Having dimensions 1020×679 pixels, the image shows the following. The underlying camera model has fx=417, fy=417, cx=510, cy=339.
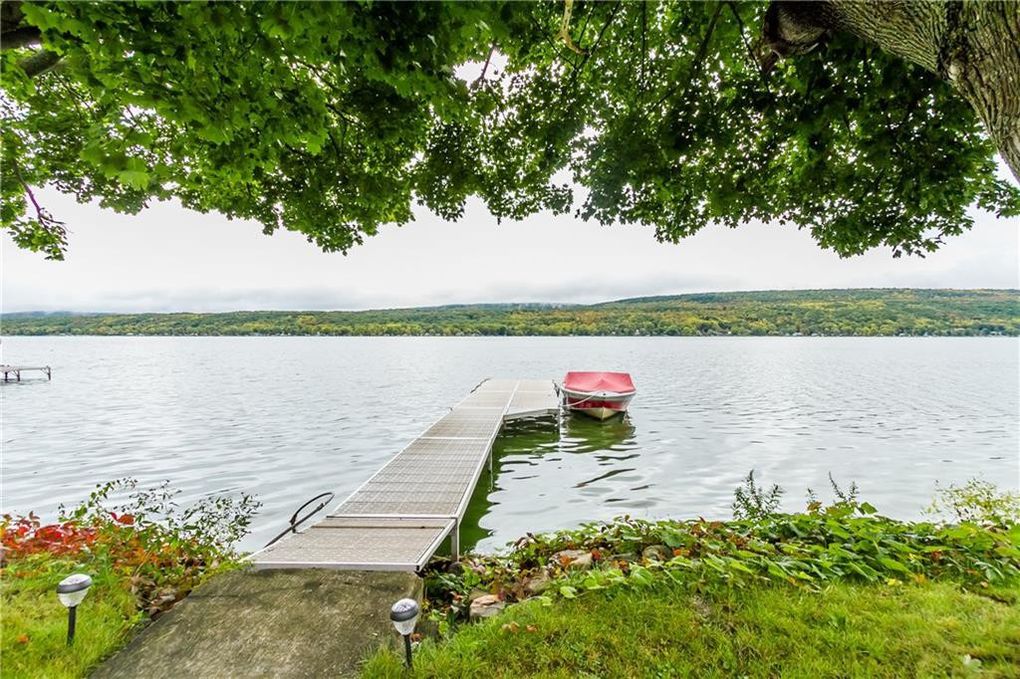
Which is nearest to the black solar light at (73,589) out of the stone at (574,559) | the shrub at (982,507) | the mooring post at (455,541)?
the mooring post at (455,541)

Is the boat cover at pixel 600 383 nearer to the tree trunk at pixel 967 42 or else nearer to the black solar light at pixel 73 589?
the tree trunk at pixel 967 42

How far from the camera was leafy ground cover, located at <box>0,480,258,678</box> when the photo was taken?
11.1 feet

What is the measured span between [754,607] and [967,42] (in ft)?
14.5

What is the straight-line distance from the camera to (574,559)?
5.12 meters

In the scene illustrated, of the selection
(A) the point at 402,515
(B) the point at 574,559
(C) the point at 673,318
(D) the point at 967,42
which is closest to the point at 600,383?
(A) the point at 402,515

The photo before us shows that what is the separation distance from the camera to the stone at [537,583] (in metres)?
4.45

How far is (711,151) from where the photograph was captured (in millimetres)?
6844

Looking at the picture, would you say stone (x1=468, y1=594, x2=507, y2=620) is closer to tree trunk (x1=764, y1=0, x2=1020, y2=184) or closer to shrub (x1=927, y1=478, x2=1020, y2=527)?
tree trunk (x1=764, y1=0, x2=1020, y2=184)

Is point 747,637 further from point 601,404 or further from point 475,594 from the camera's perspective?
point 601,404

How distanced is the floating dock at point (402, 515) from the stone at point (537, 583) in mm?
1400

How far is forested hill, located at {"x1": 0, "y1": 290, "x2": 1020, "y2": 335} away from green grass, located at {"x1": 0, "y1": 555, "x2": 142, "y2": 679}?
112m

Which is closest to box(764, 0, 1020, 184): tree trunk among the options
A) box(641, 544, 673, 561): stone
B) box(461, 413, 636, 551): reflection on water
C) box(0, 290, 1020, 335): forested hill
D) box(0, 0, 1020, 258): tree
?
box(0, 0, 1020, 258): tree

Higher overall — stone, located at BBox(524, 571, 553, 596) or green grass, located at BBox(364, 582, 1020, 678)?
green grass, located at BBox(364, 582, 1020, 678)

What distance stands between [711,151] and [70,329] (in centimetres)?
18482
